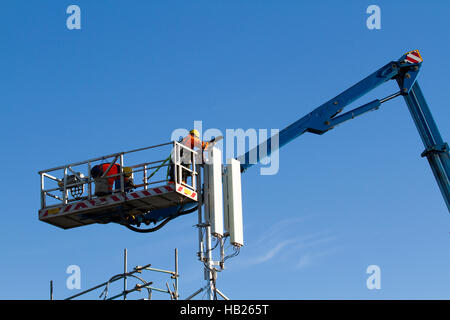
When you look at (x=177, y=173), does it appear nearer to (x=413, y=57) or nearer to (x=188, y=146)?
(x=188, y=146)

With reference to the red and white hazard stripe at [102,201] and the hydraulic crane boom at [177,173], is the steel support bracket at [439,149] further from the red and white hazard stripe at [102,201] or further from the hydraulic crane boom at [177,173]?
the red and white hazard stripe at [102,201]

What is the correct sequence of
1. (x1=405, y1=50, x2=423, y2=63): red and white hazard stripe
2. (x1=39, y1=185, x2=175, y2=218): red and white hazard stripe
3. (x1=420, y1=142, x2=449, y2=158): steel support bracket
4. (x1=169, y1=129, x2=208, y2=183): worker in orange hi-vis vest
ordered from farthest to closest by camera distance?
(x1=405, y1=50, x2=423, y2=63): red and white hazard stripe → (x1=420, y1=142, x2=449, y2=158): steel support bracket → (x1=169, y1=129, x2=208, y2=183): worker in orange hi-vis vest → (x1=39, y1=185, x2=175, y2=218): red and white hazard stripe

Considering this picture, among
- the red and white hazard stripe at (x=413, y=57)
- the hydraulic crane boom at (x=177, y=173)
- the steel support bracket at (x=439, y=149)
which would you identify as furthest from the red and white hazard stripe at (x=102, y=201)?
the red and white hazard stripe at (x=413, y=57)

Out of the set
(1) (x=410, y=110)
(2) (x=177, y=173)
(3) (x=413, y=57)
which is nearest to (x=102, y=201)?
(2) (x=177, y=173)

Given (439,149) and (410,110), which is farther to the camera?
(410,110)

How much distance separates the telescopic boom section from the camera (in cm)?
2555

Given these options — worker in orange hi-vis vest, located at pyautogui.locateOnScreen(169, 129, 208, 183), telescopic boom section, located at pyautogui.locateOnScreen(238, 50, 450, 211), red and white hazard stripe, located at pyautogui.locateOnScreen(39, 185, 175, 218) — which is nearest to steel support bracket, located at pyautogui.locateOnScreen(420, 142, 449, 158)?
telescopic boom section, located at pyautogui.locateOnScreen(238, 50, 450, 211)

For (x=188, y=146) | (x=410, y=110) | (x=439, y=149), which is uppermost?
(x=410, y=110)

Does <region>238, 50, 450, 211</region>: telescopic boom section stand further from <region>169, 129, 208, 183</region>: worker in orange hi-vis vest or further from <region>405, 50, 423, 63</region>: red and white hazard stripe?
<region>169, 129, 208, 183</region>: worker in orange hi-vis vest

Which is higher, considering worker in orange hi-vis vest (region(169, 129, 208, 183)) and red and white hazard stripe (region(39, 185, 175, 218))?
worker in orange hi-vis vest (region(169, 129, 208, 183))

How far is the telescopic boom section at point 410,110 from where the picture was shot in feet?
83.8

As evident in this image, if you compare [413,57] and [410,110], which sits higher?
[413,57]

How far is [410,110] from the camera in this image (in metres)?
26.1
